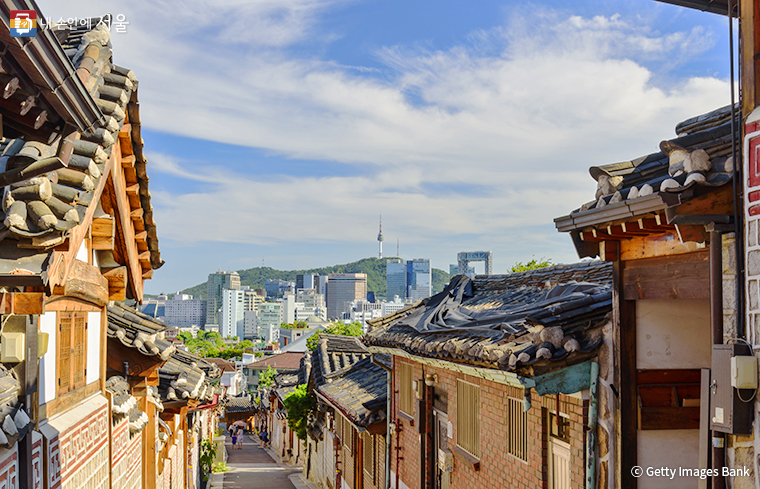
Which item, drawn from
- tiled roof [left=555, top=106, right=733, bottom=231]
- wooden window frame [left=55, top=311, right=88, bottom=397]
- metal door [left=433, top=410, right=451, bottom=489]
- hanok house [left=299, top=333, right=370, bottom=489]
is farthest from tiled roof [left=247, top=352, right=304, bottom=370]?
tiled roof [left=555, top=106, right=733, bottom=231]

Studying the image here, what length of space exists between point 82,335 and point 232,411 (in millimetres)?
67313

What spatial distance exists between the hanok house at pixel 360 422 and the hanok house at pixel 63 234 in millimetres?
8504

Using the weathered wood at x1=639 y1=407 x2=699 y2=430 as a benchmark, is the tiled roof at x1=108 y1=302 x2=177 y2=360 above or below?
above

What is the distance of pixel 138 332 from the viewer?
11.3 metres

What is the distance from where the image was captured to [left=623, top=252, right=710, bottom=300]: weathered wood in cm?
577

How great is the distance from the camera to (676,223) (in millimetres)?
5141

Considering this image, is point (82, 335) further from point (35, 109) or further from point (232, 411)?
point (232, 411)

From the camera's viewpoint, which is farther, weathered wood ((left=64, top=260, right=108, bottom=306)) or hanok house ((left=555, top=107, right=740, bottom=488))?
weathered wood ((left=64, top=260, right=108, bottom=306))

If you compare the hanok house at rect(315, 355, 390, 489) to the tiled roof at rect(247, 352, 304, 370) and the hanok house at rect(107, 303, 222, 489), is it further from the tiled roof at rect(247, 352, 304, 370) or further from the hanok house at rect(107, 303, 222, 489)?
the tiled roof at rect(247, 352, 304, 370)

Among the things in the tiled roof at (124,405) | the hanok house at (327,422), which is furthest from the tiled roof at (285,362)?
the tiled roof at (124,405)

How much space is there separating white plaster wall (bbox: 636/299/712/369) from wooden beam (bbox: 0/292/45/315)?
6.30 metres

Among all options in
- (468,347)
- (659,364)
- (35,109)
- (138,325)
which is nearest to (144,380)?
(138,325)

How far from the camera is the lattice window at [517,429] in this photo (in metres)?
9.30

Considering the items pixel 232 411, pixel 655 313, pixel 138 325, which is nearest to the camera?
pixel 655 313
